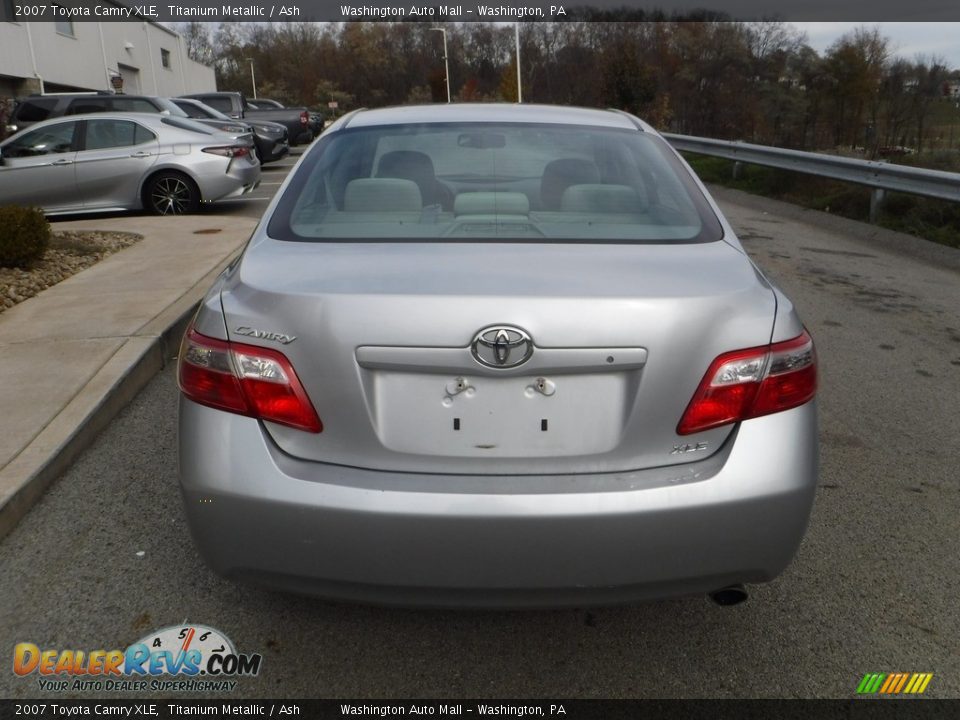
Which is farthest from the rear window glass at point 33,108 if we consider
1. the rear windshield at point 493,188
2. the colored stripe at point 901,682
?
the colored stripe at point 901,682

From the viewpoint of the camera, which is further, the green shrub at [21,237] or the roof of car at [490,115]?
the green shrub at [21,237]

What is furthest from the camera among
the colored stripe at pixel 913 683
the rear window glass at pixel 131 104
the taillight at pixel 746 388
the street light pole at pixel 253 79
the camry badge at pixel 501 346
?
the street light pole at pixel 253 79

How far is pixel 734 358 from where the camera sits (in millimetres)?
2203

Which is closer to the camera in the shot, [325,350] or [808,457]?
[325,350]

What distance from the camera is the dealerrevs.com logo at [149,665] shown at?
8.24ft

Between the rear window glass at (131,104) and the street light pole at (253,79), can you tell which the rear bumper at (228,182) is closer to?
the rear window glass at (131,104)

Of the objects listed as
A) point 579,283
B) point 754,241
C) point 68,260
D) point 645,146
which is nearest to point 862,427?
point 645,146

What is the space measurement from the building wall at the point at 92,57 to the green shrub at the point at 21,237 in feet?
74.9

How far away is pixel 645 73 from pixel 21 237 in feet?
87.6

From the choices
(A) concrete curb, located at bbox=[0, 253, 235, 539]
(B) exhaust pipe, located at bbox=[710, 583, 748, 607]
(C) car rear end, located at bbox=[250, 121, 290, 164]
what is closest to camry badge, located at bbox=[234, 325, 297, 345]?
(B) exhaust pipe, located at bbox=[710, 583, 748, 607]

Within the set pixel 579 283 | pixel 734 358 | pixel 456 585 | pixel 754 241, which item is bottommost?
pixel 754 241

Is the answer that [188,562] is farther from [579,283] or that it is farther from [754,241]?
[754,241]

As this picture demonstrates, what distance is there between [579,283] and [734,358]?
0.43 metres

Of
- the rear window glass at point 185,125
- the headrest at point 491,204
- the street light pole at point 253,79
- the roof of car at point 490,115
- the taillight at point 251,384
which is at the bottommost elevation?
the street light pole at point 253,79
